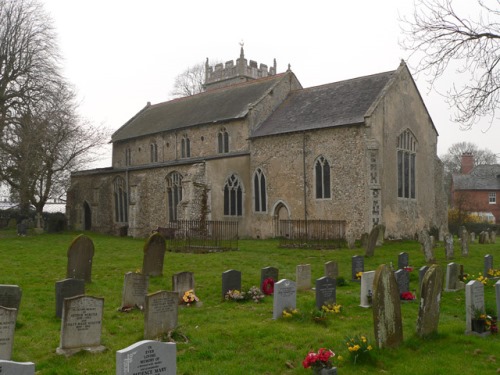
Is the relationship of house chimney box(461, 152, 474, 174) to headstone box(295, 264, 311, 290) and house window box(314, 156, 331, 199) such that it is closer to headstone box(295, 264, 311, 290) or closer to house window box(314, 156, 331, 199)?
house window box(314, 156, 331, 199)

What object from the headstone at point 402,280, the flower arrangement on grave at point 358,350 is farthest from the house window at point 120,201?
the flower arrangement on grave at point 358,350

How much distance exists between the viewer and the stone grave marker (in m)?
12.4

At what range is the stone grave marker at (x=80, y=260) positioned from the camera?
12.4 meters

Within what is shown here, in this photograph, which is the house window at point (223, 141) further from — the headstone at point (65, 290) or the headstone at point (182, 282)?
the headstone at point (65, 290)

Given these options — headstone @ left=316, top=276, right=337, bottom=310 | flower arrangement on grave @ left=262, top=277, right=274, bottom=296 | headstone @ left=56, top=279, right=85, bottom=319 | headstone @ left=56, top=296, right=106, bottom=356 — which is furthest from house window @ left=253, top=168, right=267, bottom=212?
headstone @ left=56, top=296, right=106, bottom=356

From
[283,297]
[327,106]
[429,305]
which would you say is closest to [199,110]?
[327,106]

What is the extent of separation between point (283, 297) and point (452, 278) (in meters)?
5.18

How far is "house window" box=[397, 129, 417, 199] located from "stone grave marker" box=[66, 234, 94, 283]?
718 inches

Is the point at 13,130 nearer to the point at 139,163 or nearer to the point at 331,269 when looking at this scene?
the point at 139,163

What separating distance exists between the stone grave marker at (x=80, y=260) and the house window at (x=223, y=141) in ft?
61.4

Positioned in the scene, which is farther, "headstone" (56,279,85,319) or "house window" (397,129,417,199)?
"house window" (397,129,417,199)

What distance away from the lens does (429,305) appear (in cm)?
828

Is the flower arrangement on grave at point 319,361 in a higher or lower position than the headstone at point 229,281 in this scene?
lower

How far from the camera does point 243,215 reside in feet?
94.9
